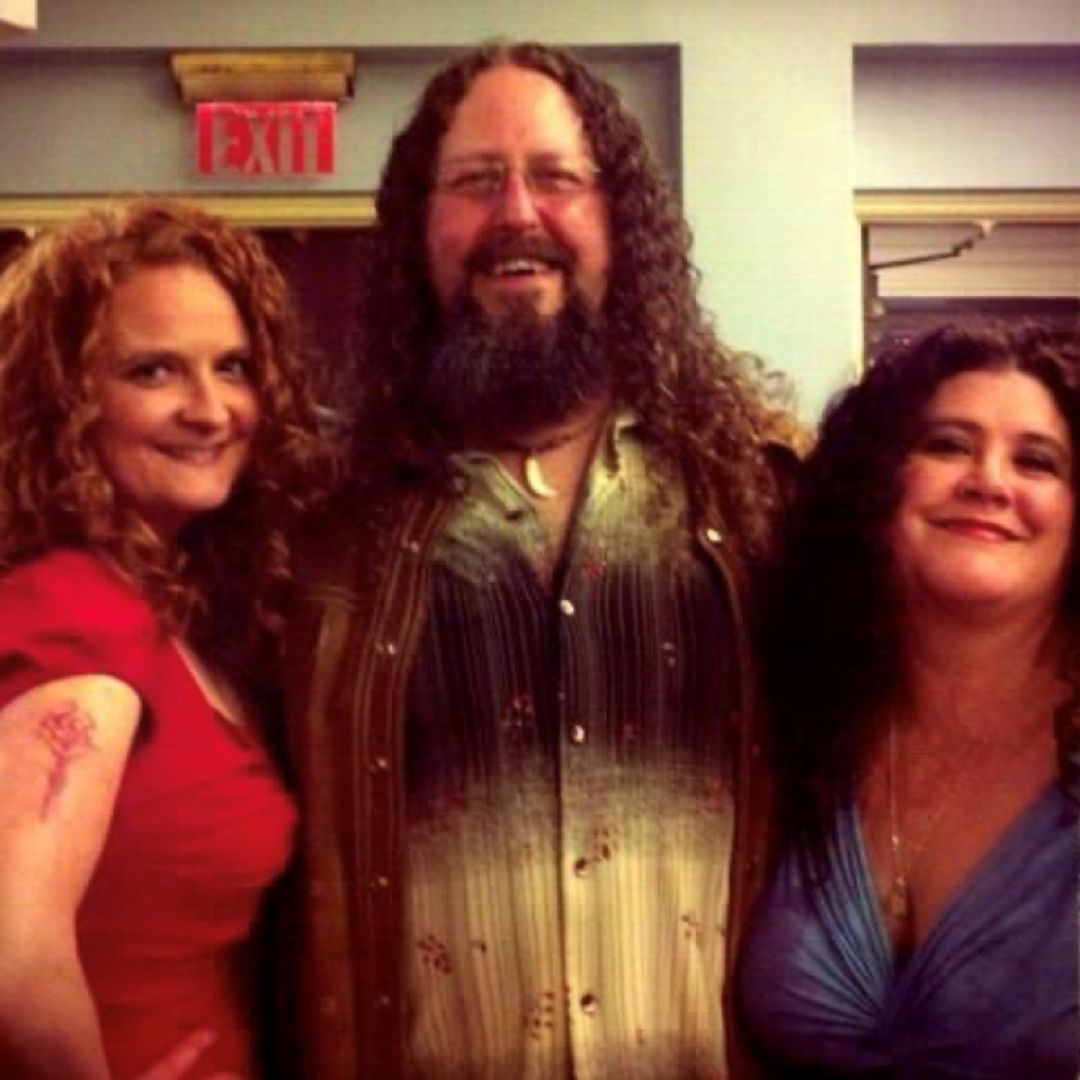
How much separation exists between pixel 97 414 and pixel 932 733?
31 cm

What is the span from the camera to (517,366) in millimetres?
751

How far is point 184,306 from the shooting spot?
2.15 ft

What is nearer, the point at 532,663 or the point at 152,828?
the point at 152,828

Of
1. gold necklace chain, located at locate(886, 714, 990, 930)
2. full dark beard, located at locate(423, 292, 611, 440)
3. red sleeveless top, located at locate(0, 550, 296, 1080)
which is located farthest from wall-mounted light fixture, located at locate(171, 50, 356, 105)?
gold necklace chain, located at locate(886, 714, 990, 930)

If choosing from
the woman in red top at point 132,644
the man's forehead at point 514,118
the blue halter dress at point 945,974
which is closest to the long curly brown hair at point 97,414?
the woman in red top at point 132,644

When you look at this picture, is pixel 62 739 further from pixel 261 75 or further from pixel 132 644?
pixel 261 75

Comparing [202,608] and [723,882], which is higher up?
[202,608]

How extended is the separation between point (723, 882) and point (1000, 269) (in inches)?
13.7

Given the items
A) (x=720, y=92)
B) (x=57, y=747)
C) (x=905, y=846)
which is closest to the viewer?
(x=57, y=747)

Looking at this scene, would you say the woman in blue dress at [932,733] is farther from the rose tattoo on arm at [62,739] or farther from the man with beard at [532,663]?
the rose tattoo on arm at [62,739]

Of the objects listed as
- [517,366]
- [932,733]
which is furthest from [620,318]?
[932,733]

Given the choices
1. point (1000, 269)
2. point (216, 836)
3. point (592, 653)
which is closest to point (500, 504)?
point (592, 653)

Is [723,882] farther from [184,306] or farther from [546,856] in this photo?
[184,306]

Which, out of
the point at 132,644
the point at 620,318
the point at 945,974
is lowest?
the point at 945,974
